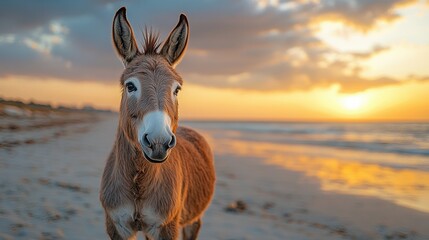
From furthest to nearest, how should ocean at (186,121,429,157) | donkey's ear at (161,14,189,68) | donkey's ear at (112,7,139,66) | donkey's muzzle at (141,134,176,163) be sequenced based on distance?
ocean at (186,121,429,157), donkey's ear at (161,14,189,68), donkey's ear at (112,7,139,66), donkey's muzzle at (141,134,176,163)

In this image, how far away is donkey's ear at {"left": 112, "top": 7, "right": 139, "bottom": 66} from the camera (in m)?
2.95

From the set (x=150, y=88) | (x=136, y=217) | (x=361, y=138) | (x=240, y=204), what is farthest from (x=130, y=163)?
(x=361, y=138)

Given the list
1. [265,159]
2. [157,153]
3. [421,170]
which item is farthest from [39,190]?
[421,170]

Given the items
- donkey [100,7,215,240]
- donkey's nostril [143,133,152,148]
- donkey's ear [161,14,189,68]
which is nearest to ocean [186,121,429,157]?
donkey's ear [161,14,189,68]

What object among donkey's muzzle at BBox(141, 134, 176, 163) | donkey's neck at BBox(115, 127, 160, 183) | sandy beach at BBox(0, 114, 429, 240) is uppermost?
donkey's muzzle at BBox(141, 134, 176, 163)

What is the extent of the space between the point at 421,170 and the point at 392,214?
7.02 meters

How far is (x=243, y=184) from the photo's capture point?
934 centimetres

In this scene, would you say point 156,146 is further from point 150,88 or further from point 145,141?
point 150,88

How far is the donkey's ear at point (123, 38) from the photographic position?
2949 mm

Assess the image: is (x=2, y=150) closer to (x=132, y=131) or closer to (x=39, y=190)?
(x=39, y=190)

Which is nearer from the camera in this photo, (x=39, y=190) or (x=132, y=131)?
(x=132, y=131)

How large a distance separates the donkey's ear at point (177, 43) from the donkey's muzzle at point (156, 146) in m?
1.25

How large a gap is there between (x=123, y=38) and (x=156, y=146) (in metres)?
1.36

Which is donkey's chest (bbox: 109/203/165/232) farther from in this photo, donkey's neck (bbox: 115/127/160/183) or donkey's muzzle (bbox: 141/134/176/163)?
donkey's muzzle (bbox: 141/134/176/163)
